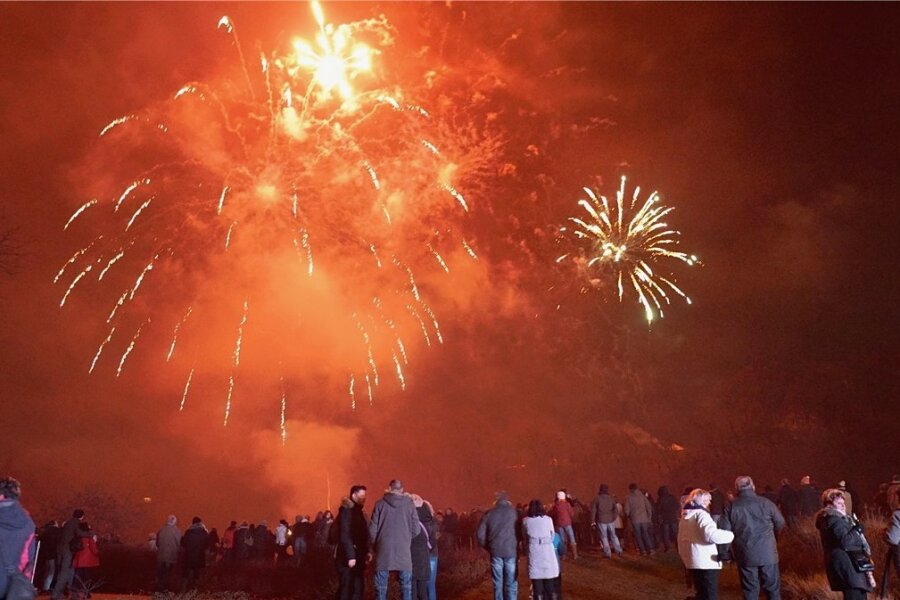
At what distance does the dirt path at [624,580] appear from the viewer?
13.4 meters

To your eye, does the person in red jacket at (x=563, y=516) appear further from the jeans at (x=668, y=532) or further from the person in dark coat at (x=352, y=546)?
the person in dark coat at (x=352, y=546)

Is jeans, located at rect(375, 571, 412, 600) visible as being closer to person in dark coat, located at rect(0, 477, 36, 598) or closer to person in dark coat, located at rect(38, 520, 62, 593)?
person in dark coat, located at rect(0, 477, 36, 598)

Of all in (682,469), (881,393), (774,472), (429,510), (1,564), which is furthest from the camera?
(682,469)

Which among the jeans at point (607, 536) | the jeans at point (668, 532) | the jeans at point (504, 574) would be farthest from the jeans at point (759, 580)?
the jeans at point (668, 532)

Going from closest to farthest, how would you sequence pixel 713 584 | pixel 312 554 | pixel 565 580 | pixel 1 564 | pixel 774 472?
pixel 1 564 → pixel 713 584 → pixel 565 580 → pixel 312 554 → pixel 774 472

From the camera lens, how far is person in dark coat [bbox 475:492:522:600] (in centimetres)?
1077

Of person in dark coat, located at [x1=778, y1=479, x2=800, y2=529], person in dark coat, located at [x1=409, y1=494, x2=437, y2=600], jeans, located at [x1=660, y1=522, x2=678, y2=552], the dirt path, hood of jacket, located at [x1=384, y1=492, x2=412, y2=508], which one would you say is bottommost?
the dirt path

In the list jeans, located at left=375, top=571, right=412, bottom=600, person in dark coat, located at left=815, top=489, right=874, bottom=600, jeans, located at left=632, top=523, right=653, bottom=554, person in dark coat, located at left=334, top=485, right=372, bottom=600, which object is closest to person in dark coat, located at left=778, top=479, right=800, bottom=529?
jeans, located at left=632, top=523, right=653, bottom=554

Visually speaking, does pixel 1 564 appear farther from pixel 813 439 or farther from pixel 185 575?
pixel 813 439

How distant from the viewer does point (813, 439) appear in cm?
4928

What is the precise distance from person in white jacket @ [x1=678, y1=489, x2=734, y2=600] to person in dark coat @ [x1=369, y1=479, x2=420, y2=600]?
3565 mm

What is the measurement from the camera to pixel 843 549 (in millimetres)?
7883

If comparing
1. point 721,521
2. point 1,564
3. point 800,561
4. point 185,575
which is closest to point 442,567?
point 185,575

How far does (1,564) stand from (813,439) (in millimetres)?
52177
